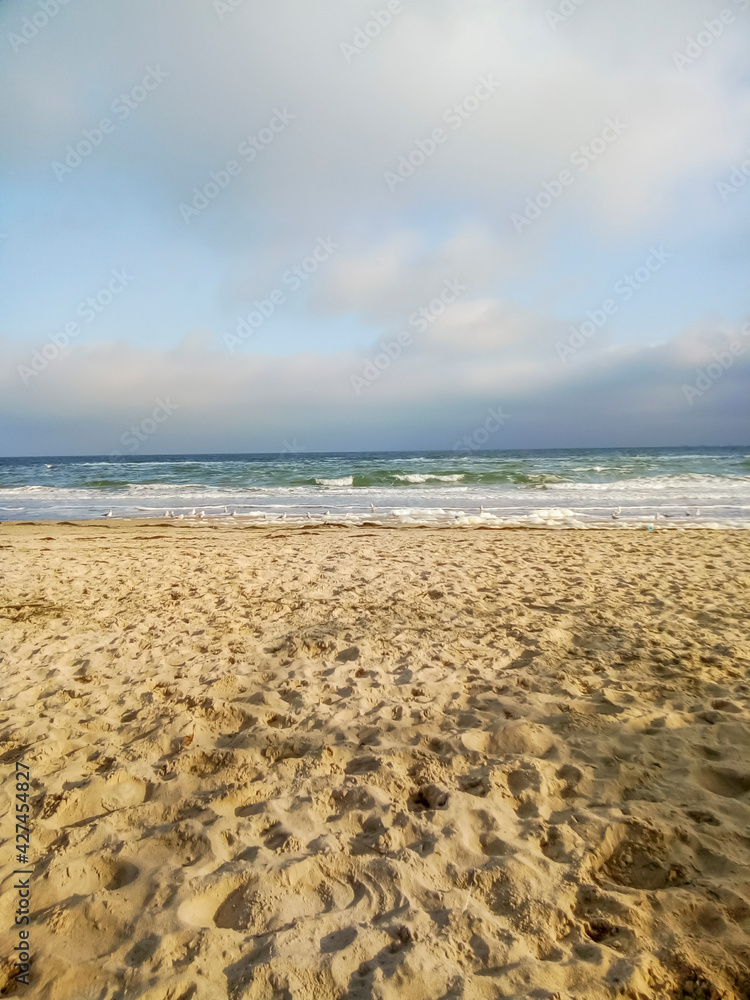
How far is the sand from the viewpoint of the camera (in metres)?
1.99

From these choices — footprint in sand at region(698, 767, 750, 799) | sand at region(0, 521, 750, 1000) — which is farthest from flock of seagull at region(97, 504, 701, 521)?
footprint in sand at region(698, 767, 750, 799)

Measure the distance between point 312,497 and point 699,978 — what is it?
2336 centimetres

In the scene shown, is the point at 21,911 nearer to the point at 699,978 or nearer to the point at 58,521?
the point at 699,978

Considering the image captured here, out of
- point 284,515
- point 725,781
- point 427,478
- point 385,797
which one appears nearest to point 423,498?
point 284,515

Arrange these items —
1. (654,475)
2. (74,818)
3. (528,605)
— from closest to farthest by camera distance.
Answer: (74,818), (528,605), (654,475)

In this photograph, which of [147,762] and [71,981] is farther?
[147,762]

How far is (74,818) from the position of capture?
2814 millimetres

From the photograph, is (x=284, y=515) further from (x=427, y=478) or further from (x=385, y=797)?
(x=385, y=797)

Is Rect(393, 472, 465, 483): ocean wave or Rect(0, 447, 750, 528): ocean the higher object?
Rect(393, 472, 465, 483): ocean wave

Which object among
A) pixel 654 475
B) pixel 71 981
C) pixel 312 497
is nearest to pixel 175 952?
pixel 71 981

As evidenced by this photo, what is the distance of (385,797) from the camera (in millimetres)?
2895

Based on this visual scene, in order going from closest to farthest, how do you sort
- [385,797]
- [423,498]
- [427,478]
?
1. [385,797]
2. [423,498]
3. [427,478]

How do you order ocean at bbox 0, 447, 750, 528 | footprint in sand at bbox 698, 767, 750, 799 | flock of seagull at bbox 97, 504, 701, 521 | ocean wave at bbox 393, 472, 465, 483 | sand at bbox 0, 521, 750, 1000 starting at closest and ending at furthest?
sand at bbox 0, 521, 750, 1000 → footprint in sand at bbox 698, 767, 750, 799 → flock of seagull at bbox 97, 504, 701, 521 → ocean at bbox 0, 447, 750, 528 → ocean wave at bbox 393, 472, 465, 483

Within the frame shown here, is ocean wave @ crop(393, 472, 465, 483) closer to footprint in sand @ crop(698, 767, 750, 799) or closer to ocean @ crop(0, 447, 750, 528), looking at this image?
ocean @ crop(0, 447, 750, 528)
